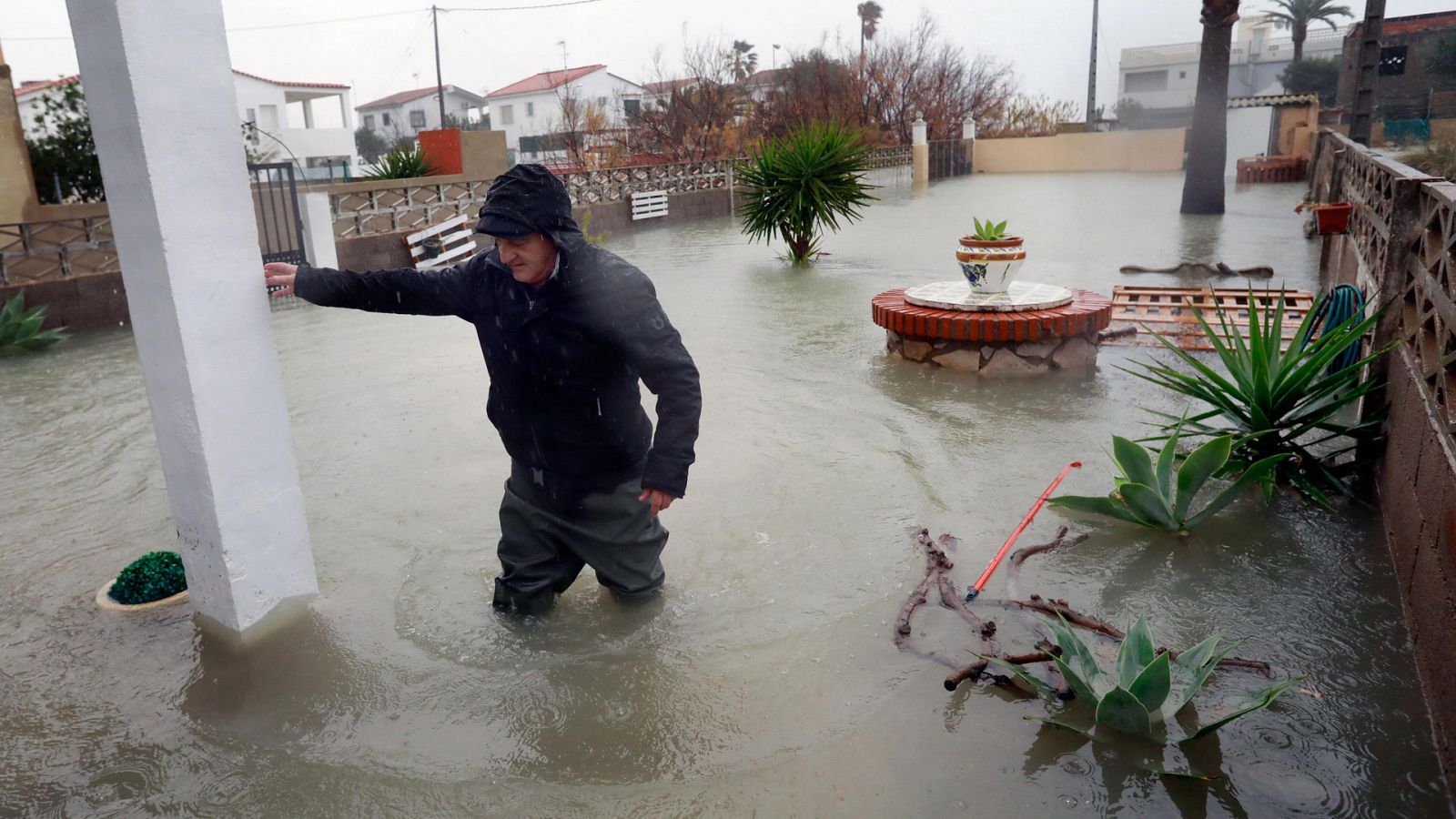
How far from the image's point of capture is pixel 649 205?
1819 cm

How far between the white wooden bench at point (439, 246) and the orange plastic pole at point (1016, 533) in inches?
367

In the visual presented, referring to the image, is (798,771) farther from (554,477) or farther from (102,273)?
(102,273)

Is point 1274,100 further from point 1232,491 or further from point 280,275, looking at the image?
point 280,275

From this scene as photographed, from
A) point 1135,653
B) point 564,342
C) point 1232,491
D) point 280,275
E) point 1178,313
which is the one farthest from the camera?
point 1178,313

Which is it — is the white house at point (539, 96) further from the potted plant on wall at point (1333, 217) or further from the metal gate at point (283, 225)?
the potted plant on wall at point (1333, 217)

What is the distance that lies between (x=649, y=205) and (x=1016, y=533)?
50.3 feet

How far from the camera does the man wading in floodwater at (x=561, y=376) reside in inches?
104

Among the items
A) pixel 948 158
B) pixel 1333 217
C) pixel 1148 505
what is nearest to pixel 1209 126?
pixel 1333 217

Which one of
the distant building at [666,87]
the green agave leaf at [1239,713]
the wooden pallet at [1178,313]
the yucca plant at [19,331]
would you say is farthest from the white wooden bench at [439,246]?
the distant building at [666,87]

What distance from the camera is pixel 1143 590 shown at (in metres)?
3.23

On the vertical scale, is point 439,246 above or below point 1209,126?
below

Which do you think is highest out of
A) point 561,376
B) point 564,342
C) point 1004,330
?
point 564,342

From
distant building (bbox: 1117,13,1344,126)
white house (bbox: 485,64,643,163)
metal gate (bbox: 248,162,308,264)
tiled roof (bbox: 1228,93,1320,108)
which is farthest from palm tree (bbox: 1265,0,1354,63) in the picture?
metal gate (bbox: 248,162,308,264)

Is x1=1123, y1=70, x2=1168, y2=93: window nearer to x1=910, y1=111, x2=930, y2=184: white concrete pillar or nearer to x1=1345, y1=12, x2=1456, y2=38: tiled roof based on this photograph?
x1=1345, y1=12, x2=1456, y2=38: tiled roof
